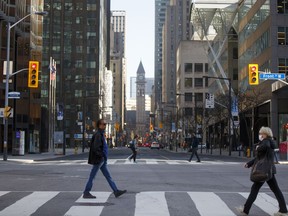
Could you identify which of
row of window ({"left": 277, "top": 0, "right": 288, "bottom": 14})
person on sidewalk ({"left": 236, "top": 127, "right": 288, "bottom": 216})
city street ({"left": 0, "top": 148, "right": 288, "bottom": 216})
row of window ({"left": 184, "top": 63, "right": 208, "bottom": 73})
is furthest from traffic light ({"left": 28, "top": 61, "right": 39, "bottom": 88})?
row of window ({"left": 184, "top": 63, "right": 208, "bottom": 73})

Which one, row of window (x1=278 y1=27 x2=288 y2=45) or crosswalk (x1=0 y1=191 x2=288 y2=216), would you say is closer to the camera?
crosswalk (x1=0 y1=191 x2=288 y2=216)

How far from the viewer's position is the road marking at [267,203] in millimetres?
9961

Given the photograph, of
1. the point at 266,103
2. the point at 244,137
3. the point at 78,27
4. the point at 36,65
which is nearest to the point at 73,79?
the point at 78,27

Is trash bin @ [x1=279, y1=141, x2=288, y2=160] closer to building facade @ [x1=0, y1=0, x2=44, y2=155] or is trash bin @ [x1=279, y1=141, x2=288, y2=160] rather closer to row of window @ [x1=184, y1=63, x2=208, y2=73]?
building facade @ [x1=0, y1=0, x2=44, y2=155]

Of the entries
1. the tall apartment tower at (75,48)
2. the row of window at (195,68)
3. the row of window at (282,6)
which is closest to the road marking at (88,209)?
the row of window at (282,6)

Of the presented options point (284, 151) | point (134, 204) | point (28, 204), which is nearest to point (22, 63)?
point (284, 151)

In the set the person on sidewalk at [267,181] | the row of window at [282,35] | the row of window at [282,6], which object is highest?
the row of window at [282,6]

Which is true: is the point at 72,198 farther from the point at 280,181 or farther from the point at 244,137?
the point at 244,137

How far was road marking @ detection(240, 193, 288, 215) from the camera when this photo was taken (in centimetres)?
996

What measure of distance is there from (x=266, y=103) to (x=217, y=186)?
46296 millimetres

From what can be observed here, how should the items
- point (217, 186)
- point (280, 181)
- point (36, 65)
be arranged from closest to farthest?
point (217, 186), point (280, 181), point (36, 65)

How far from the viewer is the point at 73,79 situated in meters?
131

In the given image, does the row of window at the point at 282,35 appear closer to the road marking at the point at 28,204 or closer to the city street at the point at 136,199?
the city street at the point at 136,199

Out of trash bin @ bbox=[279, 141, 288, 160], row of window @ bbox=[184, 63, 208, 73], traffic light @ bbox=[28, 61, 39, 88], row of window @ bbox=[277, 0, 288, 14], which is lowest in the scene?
trash bin @ bbox=[279, 141, 288, 160]
